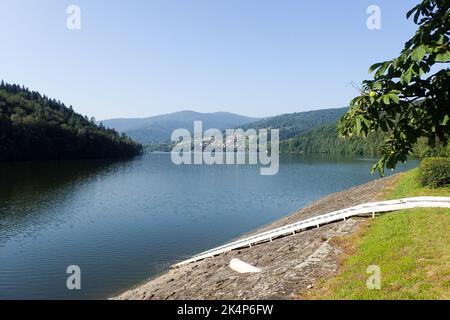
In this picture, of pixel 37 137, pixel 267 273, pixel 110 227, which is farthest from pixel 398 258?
pixel 37 137

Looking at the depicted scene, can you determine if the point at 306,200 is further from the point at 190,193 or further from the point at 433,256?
the point at 433,256

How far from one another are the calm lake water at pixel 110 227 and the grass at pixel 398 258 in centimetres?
1786

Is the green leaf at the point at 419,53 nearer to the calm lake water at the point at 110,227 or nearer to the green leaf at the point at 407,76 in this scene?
the green leaf at the point at 407,76

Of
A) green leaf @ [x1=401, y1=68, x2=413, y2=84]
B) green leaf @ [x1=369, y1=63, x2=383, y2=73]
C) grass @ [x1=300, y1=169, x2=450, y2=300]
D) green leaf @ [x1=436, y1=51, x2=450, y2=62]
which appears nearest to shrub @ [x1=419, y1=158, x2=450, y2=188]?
grass @ [x1=300, y1=169, x2=450, y2=300]

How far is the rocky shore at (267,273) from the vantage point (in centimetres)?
1577

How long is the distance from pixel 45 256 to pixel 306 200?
139 ft

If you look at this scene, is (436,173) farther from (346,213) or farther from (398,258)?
(398,258)

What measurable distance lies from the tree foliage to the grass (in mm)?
6863

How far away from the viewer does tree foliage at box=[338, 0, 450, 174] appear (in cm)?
576

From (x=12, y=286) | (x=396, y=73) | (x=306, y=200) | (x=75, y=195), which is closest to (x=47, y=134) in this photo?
(x=75, y=195)

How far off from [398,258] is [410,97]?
11.3m

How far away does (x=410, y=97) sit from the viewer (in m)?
6.46

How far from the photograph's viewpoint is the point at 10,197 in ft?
Answer: 206
